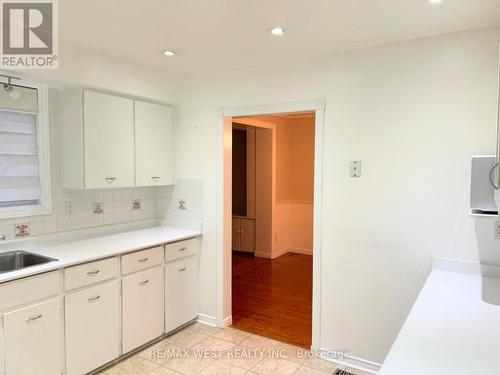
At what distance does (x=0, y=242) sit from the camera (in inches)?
104

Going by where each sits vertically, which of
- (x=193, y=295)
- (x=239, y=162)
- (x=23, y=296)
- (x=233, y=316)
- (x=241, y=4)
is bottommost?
(x=233, y=316)

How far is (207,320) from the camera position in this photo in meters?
3.57

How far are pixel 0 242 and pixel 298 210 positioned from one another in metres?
4.60

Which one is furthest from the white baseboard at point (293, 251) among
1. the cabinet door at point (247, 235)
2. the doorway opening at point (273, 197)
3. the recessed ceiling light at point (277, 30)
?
the recessed ceiling light at point (277, 30)

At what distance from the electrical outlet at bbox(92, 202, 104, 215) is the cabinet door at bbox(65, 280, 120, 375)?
839 millimetres

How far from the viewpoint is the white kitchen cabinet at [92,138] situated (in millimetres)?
2863

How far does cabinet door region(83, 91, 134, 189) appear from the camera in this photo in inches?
114

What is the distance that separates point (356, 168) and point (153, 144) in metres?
1.92

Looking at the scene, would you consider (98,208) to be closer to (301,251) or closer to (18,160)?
(18,160)

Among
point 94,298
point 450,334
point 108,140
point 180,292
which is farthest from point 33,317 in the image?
point 450,334

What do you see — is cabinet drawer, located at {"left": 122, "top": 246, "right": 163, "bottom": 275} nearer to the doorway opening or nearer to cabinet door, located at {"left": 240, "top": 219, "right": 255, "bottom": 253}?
the doorway opening

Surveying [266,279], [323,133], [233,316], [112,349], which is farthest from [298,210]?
[112,349]

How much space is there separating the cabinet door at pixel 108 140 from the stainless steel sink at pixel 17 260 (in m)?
0.65

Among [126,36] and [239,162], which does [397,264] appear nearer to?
[126,36]
